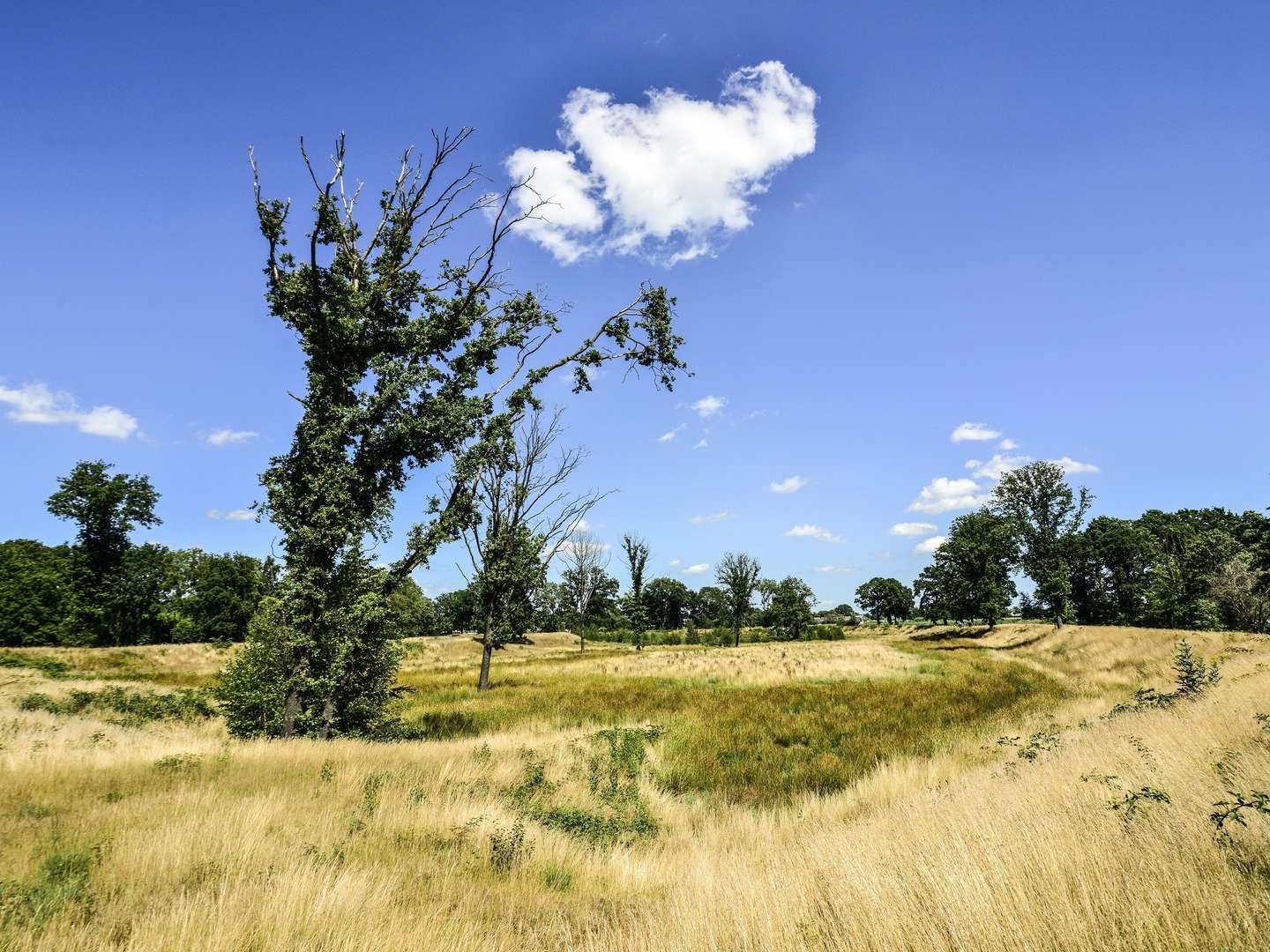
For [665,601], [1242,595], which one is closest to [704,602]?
[665,601]

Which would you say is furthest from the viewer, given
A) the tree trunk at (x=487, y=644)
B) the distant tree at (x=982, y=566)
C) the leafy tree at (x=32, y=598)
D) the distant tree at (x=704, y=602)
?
the distant tree at (x=704, y=602)

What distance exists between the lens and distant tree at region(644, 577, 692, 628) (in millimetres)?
129750

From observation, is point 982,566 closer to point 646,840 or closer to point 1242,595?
point 1242,595

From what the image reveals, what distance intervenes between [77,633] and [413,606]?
36255 mm

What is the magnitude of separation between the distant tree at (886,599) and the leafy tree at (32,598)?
148 metres

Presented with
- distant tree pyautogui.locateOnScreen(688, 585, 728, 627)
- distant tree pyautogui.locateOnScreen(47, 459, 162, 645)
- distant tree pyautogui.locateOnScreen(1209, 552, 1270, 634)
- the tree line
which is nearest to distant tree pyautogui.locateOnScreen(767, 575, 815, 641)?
the tree line

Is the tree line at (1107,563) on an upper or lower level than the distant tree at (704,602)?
upper

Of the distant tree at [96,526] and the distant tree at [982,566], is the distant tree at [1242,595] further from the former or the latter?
the distant tree at [96,526]

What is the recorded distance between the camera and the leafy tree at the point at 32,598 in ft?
159

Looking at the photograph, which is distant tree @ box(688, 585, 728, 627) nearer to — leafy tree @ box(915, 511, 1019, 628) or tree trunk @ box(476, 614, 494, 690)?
leafy tree @ box(915, 511, 1019, 628)

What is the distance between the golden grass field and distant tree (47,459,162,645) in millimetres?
55977

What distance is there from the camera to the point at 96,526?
176 ft

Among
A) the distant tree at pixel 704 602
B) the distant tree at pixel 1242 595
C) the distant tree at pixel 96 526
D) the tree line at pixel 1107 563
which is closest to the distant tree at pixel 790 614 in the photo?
the tree line at pixel 1107 563

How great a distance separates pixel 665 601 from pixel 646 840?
133 m
